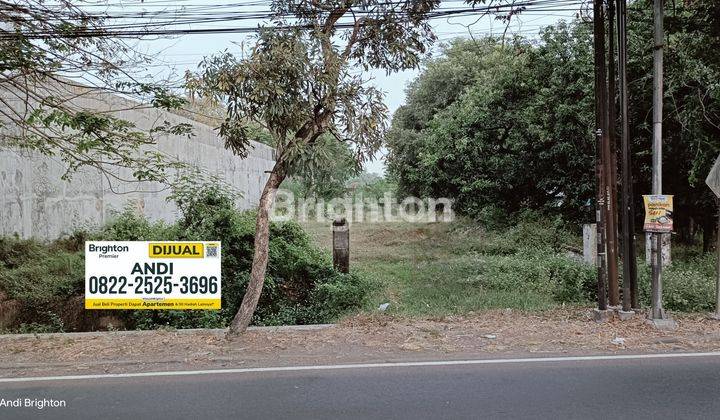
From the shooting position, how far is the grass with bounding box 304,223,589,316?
930 cm

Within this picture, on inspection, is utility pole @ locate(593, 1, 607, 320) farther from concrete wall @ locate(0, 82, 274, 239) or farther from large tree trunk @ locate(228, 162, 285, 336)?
concrete wall @ locate(0, 82, 274, 239)

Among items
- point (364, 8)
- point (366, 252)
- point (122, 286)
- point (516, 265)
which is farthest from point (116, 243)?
point (366, 252)

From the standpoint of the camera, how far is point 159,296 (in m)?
7.84

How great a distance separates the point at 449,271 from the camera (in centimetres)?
1216

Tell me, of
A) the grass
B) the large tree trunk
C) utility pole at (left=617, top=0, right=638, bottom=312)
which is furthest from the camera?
the grass

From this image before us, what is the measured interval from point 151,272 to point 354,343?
119 inches

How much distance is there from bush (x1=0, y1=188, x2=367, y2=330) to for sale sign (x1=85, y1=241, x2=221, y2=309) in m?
0.89

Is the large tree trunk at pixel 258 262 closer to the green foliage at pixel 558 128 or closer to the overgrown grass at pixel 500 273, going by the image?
the overgrown grass at pixel 500 273

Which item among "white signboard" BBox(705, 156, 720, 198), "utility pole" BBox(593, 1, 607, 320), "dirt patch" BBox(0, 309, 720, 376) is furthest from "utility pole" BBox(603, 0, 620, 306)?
"white signboard" BBox(705, 156, 720, 198)

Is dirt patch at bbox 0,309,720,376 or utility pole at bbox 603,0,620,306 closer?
dirt patch at bbox 0,309,720,376

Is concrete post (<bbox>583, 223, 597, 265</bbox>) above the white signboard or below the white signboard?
below

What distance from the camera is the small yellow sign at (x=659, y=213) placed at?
291 inches

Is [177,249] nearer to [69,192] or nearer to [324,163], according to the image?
[324,163]

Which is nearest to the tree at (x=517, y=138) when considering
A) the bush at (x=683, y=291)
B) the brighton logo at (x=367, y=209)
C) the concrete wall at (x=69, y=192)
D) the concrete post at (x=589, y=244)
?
the brighton logo at (x=367, y=209)
